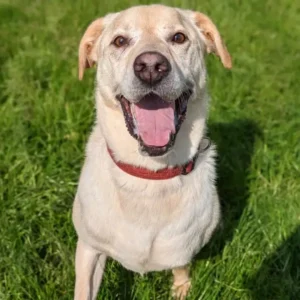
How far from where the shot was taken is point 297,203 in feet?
12.7

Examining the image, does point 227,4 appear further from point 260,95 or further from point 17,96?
point 17,96

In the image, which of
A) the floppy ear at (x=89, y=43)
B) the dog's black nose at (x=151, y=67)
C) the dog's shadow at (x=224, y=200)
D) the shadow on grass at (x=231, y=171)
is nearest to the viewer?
the dog's black nose at (x=151, y=67)

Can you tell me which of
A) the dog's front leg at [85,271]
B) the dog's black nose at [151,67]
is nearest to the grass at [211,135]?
the dog's front leg at [85,271]

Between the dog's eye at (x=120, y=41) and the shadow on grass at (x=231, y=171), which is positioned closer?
the dog's eye at (x=120, y=41)

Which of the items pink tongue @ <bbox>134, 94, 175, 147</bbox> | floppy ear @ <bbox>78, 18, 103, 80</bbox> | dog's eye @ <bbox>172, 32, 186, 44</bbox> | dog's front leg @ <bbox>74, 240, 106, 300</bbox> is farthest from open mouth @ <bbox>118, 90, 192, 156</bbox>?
dog's front leg @ <bbox>74, 240, 106, 300</bbox>

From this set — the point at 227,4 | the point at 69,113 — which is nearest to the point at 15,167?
the point at 69,113

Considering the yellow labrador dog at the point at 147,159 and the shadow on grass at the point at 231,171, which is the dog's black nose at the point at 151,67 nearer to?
the yellow labrador dog at the point at 147,159

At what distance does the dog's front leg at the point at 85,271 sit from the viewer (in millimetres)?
3121

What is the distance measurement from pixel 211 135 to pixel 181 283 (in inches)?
46.8

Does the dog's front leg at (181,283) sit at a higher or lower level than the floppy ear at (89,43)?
lower

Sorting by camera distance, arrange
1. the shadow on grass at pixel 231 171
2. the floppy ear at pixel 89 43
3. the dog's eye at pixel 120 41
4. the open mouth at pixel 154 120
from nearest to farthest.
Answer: the open mouth at pixel 154 120, the dog's eye at pixel 120 41, the floppy ear at pixel 89 43, the shadow on grass at pixel 231 171

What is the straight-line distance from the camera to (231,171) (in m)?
4.09

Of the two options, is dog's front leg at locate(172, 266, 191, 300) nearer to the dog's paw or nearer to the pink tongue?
the dog's paw

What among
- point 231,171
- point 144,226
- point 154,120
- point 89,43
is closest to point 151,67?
point 154,120
